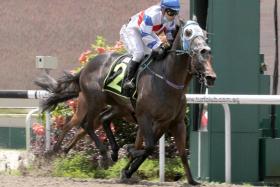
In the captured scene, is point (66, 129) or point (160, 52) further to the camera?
point (66, 129)

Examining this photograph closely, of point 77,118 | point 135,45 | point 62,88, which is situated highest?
point 135,45

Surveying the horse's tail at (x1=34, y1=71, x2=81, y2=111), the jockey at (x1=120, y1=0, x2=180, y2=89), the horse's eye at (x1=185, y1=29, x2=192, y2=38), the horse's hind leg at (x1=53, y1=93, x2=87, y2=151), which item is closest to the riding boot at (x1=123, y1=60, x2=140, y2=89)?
the jockey at (x1=120, y1=0, x2=180, y2=89)

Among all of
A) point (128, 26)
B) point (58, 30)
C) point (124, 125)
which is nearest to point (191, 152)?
point (124, 125)

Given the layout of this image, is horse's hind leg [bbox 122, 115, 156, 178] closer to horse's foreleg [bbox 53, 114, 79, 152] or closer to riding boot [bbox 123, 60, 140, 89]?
riding boot [bbox 123, 60, 140, 89]

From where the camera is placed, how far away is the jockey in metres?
7.07

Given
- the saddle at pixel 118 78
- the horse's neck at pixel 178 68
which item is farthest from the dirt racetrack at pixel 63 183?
the horse's neck at pixel 178 68

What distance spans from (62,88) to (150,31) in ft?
6.16

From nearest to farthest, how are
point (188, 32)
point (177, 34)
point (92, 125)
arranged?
point (188, 32) → point (177, 34) → point (92, 125)

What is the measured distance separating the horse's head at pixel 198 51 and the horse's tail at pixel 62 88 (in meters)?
2.19

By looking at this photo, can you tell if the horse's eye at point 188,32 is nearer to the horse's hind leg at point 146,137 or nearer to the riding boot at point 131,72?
the riding boot at point 131,72

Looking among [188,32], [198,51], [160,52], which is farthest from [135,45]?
[198,51]

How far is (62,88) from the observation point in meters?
8.64

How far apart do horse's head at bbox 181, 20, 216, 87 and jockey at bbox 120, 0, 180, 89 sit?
0.35m

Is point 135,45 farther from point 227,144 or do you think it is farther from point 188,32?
point 227,144
